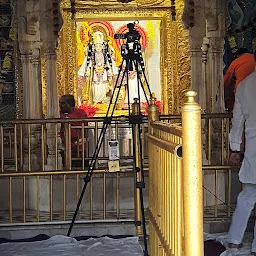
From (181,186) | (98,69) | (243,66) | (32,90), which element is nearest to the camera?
(181,186)

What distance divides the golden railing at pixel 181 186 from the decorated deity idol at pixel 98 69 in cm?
761

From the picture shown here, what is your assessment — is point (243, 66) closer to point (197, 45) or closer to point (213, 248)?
point (197, 45)

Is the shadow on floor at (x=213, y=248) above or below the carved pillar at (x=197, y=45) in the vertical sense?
below

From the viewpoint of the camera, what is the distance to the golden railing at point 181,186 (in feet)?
7.29

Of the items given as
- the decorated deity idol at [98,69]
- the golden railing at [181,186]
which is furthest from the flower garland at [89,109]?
the golden railing at [181,186]

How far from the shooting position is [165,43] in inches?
410

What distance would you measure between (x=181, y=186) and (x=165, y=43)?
826 centimetres

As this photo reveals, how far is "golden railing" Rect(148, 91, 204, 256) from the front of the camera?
222cm

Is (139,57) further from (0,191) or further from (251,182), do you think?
(0,191)

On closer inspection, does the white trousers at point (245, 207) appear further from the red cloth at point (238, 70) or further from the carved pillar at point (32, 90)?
the carved pillar at point (32, 90)

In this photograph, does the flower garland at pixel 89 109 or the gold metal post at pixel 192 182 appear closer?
the gold metal post at pixel 192 182

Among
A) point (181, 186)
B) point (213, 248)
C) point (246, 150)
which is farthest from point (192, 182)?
point (213, 248)

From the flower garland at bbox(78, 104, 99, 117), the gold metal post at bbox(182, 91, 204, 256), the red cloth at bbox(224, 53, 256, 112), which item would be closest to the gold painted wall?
the flower garland at bbox(78, 104, 99, 117)

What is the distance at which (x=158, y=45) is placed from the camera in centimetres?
1069
